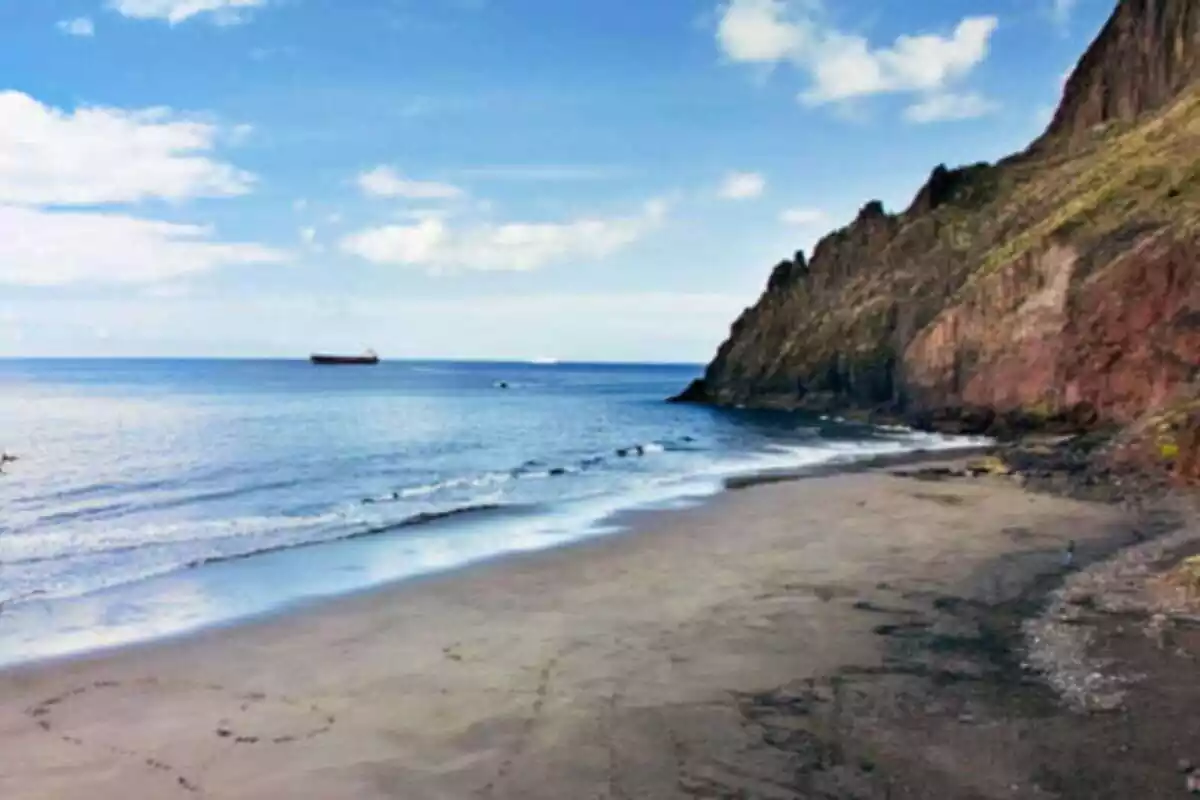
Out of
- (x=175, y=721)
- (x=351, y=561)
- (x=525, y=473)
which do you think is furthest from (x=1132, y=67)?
(x=175, y=721)

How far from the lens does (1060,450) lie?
3153 centimetres

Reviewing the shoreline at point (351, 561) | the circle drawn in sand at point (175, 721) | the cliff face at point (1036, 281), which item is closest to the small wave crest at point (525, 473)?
the shoreline at point (351, 561)

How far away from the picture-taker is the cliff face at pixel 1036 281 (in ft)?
128

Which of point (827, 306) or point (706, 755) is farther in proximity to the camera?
point (827, 306)

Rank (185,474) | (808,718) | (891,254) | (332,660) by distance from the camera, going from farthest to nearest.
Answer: (891,254) < (185,474) < (332,660) < (808,718)

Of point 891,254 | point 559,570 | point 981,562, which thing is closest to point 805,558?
point 981,562

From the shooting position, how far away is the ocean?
617 inches

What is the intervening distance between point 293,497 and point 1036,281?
3571 cm

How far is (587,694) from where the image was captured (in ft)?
31.2

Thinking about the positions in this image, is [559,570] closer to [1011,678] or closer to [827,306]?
[1011,678]

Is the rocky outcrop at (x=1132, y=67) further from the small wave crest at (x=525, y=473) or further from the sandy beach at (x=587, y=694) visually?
the sandy beach at (x=587, y=694)

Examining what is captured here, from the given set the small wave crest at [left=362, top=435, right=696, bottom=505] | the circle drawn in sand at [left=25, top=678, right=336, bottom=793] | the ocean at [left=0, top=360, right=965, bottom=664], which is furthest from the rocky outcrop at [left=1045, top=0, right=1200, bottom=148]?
the circle drawn in sand at [left=25, top=678, right=336, bottom=793]

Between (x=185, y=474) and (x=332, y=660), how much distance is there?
26.0 metres

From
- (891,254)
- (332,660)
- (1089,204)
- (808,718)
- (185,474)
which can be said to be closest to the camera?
(808,718)
